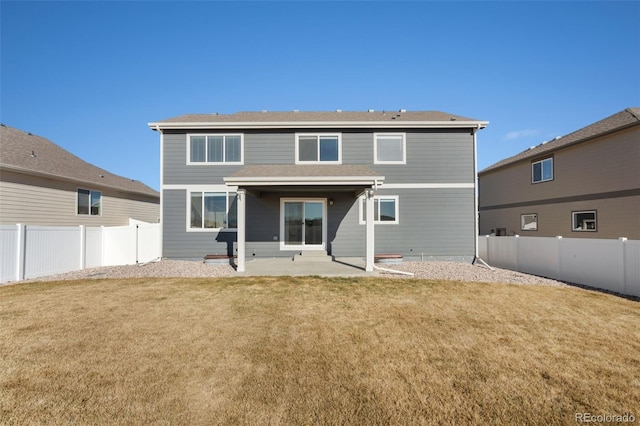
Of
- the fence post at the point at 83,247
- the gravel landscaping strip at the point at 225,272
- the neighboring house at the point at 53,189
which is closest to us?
the gravel landscaping strip at the point at 225,272

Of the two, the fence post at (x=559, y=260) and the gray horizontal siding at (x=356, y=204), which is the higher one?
the gray horizontal siding at (x=356, y=204)

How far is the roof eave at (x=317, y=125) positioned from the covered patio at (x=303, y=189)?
197cm

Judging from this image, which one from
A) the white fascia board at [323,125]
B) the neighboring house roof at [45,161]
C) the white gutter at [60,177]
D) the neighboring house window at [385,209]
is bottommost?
the neighboring house window at [385,209]

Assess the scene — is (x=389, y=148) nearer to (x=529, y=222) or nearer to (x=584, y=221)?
(x=584, y=221)

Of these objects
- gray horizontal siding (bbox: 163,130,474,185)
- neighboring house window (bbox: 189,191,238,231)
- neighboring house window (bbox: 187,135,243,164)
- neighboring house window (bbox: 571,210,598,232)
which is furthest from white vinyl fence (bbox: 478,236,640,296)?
neighboring house window (bbox: 187,135,243,164)

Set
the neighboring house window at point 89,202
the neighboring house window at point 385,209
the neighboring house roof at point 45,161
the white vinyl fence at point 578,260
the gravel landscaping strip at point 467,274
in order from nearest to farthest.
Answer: the white vinyl fence at point 578,260, the gravel landscaping strip at point 467,274, the neighboring house roof at point 45,161, the neighboring house window at point 385,209, the neighboring house window at point 89,202

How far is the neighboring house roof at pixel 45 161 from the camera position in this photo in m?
11.8

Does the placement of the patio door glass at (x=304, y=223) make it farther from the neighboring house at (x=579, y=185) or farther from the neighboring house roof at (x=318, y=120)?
the neighboring house at (x=579, y=185)

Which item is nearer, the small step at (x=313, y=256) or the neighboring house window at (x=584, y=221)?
the small step at (x=313, y=256)

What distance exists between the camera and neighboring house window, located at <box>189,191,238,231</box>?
40.4ft

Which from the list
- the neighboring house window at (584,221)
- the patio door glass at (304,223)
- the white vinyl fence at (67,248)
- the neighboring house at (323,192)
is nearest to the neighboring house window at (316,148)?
the neighboring house at (323,192)

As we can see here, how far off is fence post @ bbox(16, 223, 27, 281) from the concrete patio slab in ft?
22.5

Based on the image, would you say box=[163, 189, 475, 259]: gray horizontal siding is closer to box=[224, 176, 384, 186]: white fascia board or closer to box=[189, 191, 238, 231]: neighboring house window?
box=[189, 191, 238, 231]: neighboring house window

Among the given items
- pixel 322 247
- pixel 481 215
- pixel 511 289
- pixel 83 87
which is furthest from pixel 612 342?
pixel 83 87
